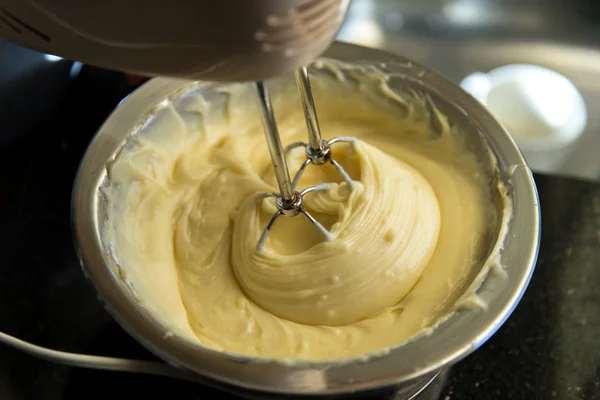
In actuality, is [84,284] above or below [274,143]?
below

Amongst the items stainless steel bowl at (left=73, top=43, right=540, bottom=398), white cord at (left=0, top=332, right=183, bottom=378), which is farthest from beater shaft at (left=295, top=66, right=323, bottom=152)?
white cord at (left=0, top=332, right=183, bottom=378)

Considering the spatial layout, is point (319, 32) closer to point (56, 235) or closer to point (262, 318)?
point (262, 318)

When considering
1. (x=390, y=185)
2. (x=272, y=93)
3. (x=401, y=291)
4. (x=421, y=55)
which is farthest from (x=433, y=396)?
(x=421, y=55)

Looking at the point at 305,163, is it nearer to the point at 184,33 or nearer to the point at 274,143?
the point at 274,143

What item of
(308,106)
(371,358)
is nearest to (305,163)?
(308,106)

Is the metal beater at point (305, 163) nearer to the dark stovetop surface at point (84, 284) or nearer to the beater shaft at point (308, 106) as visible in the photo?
the beater shaft at point (308, 106)

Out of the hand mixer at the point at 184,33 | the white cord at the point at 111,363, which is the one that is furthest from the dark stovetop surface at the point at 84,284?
the hand mixer at the point at 184,33
